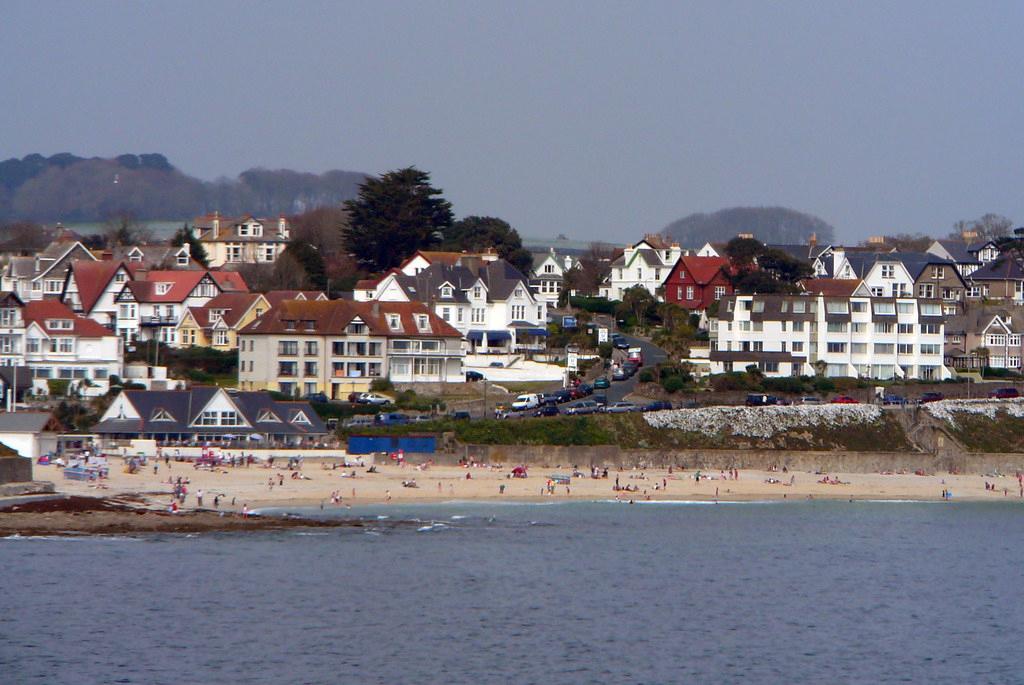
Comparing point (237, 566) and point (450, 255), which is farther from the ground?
point (450, 255)

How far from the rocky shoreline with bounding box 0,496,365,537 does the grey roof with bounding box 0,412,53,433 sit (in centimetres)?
690

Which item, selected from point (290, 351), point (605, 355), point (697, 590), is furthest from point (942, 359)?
point (697, 590)

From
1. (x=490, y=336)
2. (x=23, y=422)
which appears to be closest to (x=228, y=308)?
(x=490, y=336)

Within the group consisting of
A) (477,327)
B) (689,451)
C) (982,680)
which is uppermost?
(477,327)

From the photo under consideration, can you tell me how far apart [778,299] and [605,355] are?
8476 mm

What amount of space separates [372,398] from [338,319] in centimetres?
485

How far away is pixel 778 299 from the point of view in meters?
72.8

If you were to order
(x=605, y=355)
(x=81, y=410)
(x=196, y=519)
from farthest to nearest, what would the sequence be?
(x=605, y=355) → (x=81, y=410) → (x=196, y=519)

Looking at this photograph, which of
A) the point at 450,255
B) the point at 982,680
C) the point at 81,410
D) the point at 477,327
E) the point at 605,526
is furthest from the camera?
the point at 450,255

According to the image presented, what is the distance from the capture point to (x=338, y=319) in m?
65.4

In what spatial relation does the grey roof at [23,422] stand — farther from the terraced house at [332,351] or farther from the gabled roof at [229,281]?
the gabled roof at [229,281]

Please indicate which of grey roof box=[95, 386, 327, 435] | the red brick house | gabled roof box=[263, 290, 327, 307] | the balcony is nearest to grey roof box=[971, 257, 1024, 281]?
the red brick house

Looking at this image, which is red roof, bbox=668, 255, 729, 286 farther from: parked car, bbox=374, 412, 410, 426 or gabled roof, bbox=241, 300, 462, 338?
parked car, bbox=374, 412, 410, 426

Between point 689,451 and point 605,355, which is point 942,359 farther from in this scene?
point 689,451
